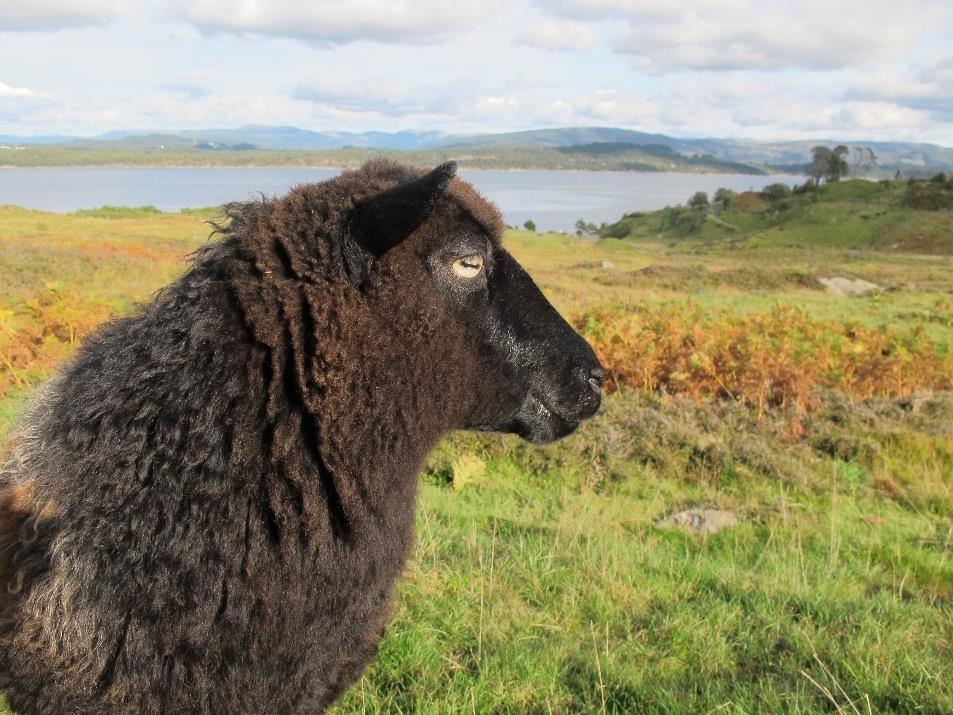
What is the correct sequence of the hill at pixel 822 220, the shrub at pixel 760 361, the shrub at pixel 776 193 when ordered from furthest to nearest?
1. the shrub at pixel 776 193
2. the hill at pixel 822 220
3. the shrub at pixel 760 361

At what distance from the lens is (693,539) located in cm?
658

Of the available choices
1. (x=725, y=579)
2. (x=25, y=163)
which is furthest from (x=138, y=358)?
(x=25, y=163)

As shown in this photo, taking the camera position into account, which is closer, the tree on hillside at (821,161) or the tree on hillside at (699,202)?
the tree on hillside at (699,202)

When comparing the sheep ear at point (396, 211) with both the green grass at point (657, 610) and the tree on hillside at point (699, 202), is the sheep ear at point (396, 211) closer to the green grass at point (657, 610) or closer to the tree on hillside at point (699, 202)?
the green grass at point (657, 610)

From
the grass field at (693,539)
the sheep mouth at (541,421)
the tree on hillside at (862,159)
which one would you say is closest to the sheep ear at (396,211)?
the sheep mouth at (541,421)

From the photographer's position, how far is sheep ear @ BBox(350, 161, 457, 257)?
2383 millimetres

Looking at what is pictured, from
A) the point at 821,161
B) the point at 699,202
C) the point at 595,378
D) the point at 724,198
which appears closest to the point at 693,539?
the point at 595,378

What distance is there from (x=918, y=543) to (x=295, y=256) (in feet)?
21.6

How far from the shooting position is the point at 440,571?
5.20 metres

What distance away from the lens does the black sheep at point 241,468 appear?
2.27m

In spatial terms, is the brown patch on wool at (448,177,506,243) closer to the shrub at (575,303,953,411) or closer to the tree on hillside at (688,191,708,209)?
the shrub at (575,303,953,411)

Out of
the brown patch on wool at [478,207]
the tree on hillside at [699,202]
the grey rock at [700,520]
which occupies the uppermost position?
the brown patch on wool at [478,207]

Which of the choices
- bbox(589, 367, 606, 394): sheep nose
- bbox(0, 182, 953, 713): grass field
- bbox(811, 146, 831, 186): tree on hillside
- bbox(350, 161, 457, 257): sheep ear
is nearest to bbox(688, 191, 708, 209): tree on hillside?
bbox(811, 146, 831, 186): tree on hillside

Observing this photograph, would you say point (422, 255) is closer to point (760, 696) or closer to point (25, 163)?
point (760, 696)
